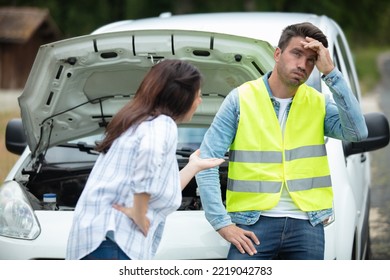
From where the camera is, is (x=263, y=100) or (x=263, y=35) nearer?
(x=263, y=100)

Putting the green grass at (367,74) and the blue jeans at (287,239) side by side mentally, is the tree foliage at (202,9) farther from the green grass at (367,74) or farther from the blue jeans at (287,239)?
the blue jeans at (287,239)

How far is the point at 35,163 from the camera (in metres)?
6.09

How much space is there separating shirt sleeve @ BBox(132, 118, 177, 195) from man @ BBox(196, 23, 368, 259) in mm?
602

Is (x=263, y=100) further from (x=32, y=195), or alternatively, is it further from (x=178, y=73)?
(x=32, y=195)

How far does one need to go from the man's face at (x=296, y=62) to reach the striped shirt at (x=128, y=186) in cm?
68

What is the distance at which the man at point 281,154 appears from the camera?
419cm

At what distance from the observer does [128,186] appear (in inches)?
145

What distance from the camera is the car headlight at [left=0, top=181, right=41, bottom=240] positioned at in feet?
16.8

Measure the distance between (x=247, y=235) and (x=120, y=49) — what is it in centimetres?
157

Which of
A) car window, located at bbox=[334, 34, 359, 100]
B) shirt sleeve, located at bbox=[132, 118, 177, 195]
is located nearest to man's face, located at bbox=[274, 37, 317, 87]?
shirt sleeve, located at bbox=[132, 118, 177, 195]

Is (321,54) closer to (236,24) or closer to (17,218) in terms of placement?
(17,218)

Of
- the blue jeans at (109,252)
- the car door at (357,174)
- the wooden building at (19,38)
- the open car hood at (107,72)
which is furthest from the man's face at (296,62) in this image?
the wooden building at (19,38)

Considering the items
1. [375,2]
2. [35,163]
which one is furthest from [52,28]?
[35,163]

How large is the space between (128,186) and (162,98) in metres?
0.35
